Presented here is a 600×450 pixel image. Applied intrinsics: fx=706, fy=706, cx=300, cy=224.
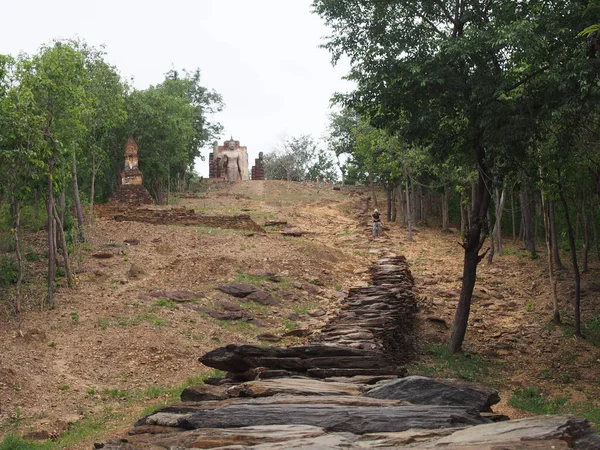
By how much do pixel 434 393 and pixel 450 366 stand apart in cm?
822

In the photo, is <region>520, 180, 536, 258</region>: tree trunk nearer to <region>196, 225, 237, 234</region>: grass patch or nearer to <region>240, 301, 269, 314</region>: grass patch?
<region>196, 225, 237, 234</region>: grass patch

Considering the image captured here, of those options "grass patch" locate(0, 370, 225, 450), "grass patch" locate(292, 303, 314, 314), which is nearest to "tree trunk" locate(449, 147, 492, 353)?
"grass patch" locate(292, 303, 314, 314)

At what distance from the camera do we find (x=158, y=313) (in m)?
17.3

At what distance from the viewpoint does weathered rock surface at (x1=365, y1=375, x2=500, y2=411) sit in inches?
297

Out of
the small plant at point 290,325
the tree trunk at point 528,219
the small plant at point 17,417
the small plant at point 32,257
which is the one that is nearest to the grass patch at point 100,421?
the small plant at point 17,417

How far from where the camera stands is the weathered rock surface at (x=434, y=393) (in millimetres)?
7531

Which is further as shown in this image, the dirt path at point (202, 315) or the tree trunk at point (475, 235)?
the tree trunk at point (475, 235)

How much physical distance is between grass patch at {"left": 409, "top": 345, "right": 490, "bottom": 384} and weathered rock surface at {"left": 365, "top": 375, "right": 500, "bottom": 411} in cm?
647

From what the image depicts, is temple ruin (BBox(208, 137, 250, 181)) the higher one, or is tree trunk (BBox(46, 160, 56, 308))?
temple ruin (BBox(208, 137, 250, 181))

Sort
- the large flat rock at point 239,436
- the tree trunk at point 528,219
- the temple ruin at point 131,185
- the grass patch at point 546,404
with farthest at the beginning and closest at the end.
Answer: the temple ruin at point 131,185 < the tree trunk at point 528,219 < the grass patch at point 546,404 < the large flat rock at point 239,436

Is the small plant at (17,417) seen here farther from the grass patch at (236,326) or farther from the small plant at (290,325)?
the small plant at (290,325)

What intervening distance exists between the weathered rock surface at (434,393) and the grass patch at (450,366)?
6465mm

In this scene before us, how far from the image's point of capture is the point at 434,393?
763cm

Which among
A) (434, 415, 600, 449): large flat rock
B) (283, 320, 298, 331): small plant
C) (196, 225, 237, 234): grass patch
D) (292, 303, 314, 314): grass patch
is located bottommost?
(283, 320, 298, 331): small plant
